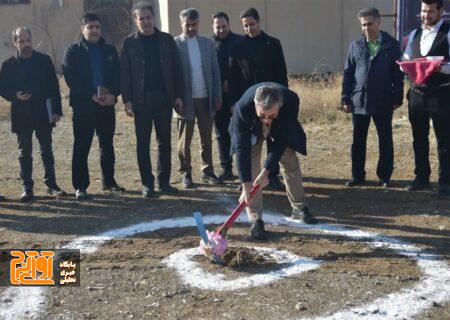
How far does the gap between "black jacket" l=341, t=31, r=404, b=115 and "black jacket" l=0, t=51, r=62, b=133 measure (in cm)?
340

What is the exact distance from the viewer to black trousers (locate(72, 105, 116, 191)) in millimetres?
7715

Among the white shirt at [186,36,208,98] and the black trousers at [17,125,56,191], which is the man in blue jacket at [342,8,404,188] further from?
the black trousers at [17,125,56,191]

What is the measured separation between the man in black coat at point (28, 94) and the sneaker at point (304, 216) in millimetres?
2874

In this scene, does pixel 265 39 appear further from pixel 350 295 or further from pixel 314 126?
pixel 314 126

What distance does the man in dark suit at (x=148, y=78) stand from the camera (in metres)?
7.59

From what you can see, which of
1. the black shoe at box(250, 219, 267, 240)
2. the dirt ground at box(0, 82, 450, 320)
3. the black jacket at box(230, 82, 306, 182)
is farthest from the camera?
the black shoe at box(250, 219, 267, 240)

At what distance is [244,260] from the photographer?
18.9 feet

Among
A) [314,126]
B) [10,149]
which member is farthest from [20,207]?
[314,126]

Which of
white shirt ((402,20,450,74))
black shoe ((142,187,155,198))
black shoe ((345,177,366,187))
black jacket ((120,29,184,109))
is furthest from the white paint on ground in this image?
white shirt ((402,20,450,74))

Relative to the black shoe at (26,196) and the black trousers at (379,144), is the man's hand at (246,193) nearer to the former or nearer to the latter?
the black trousers at (379,144)

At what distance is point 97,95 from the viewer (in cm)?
765

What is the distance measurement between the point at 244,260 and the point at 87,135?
2.84m

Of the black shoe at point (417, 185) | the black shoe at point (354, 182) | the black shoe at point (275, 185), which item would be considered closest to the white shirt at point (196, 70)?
the black shoe at point (275, 185)

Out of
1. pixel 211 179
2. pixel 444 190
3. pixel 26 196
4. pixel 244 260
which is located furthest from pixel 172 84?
pixel 444 190
